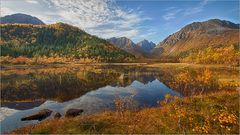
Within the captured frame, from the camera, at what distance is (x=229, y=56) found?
185 metres

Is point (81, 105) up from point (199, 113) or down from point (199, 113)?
down

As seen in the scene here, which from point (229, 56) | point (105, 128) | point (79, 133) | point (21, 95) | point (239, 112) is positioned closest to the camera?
point (79, 133)

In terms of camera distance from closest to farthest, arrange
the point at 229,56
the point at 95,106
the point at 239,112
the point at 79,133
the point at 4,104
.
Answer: the point at 79,133, the point at 239,112, the point at 95,106, the point at 4,104, the point at 229,56

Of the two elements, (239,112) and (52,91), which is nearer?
(239,112)

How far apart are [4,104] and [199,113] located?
118ft

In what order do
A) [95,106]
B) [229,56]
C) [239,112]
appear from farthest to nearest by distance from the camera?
[229,56] < [95,106] < [239,112]

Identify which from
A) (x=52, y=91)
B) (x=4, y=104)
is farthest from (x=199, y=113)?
(x=52, y=91)

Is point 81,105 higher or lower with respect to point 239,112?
lower

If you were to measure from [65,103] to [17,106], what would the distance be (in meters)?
8.55

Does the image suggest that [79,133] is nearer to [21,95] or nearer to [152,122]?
[152,122]

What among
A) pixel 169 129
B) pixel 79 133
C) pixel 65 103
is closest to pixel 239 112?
pixel 169 129

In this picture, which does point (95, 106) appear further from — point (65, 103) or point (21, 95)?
point (21, 95)

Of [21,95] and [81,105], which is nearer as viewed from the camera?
[81,105]

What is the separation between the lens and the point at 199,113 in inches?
958
